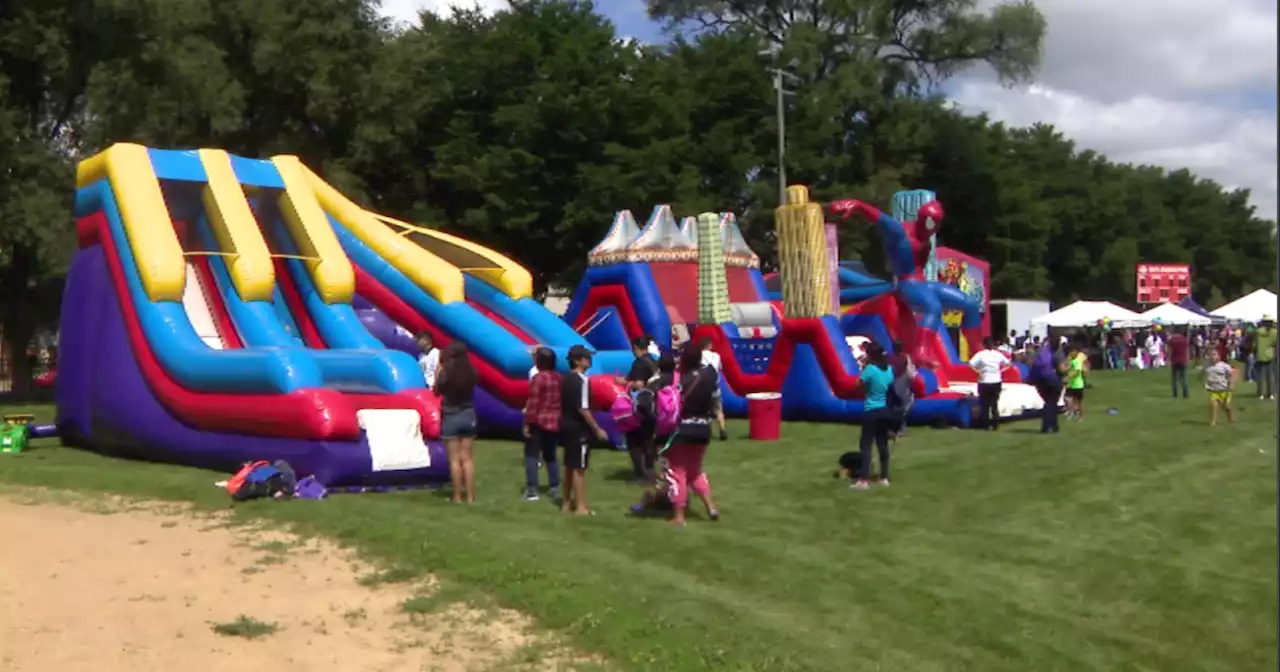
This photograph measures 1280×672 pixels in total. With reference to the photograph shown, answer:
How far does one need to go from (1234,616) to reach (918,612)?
1865 mm

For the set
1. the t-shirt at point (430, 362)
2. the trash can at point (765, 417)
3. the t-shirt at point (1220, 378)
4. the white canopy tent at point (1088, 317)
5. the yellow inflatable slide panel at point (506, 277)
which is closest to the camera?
the t-shirt at point (430, 362)

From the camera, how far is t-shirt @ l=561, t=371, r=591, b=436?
916 centimetres

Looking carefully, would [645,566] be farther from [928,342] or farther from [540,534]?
[928,342]

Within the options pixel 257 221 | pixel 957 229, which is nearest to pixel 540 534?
pixel 257 221

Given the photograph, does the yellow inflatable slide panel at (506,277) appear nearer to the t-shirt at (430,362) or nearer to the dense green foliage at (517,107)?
the t-shirt at (430,362)

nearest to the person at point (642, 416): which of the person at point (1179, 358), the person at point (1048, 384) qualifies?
the person at point (1048, 384)

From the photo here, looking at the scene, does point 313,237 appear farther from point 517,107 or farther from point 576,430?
point 517,107

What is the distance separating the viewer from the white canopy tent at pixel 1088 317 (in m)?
34.9

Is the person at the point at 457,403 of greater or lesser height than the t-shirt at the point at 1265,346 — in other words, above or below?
below

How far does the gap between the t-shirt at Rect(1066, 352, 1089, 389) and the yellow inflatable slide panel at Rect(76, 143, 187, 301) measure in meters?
11.9

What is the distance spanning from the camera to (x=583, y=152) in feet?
106

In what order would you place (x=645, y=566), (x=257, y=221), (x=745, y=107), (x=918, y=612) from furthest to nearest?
(x=745, y=107) → (x=257, y=221) → (x=645, y=566) → (x=918, y=612)

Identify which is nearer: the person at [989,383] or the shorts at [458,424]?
the shorts at [458,424]

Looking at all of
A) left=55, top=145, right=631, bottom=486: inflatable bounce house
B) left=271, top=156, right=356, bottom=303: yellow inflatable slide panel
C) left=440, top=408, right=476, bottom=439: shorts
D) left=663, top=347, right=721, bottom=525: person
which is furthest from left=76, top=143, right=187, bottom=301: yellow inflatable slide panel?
left=663, top=347, right=721, bottom=525: person
